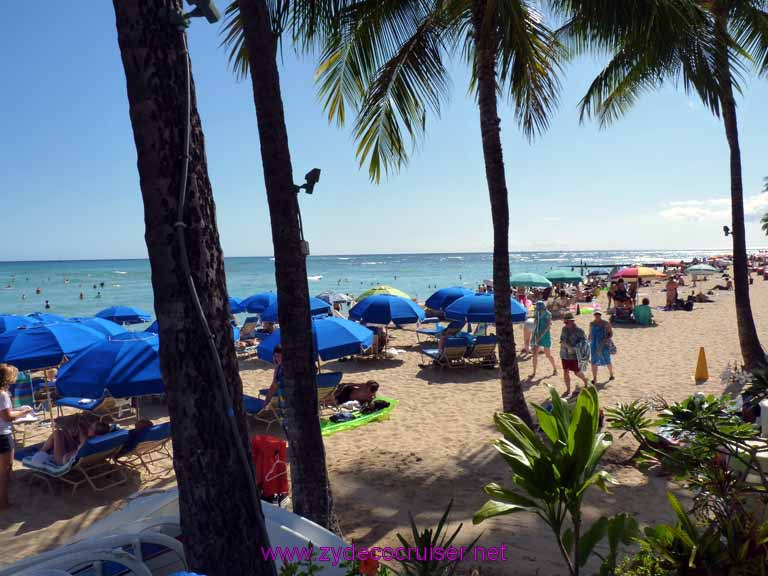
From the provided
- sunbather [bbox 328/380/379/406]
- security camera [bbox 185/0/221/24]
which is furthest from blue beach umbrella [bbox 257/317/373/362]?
security camera [bbox 185/0/221/24]

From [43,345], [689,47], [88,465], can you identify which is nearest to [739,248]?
[689,47]

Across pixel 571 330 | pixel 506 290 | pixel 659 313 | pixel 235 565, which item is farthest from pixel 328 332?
pixel 659 313

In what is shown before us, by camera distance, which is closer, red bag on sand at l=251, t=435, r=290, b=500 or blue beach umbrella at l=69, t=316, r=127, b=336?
red bag on sand at l=251, t=435, r=290, b=500

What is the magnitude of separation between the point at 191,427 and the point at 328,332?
6054 millimetres

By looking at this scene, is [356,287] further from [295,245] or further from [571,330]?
[295,245]

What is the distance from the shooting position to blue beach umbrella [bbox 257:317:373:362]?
7.81 m

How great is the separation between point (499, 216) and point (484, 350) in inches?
213

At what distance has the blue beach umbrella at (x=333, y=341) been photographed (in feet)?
25.6

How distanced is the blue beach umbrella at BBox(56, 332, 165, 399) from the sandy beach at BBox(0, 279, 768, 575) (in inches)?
46.5

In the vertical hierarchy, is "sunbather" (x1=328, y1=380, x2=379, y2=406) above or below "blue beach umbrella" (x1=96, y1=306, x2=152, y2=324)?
below

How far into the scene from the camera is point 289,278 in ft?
11.7

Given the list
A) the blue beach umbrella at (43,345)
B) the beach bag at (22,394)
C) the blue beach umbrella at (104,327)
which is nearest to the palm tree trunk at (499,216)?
the blue beach umbrella at (43,345)

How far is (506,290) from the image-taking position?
19.7 ft

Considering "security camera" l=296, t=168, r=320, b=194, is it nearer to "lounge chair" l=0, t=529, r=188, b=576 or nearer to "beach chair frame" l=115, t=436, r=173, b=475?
"lounge chair" l=0, t=529, r=188, b=576
